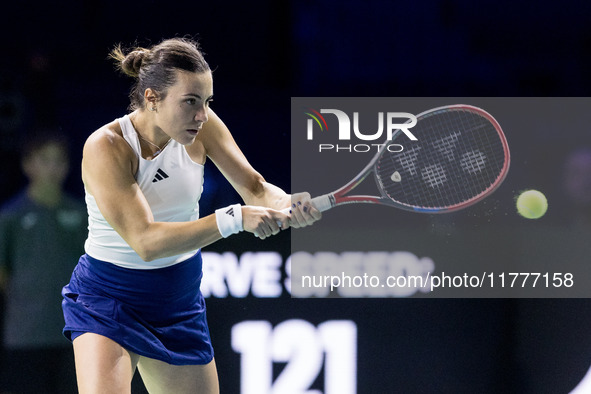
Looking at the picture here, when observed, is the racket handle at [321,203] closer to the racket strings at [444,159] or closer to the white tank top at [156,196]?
the white tank top at [156,196]

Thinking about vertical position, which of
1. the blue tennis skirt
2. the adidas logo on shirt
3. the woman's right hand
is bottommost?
the blue tennis skirt

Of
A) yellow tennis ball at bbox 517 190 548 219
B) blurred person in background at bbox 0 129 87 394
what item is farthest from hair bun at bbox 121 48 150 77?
yellow tennis ball at bbox 517 190 548 219

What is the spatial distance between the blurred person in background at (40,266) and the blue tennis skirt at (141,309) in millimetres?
1054

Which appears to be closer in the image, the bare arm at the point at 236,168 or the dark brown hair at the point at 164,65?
the dark brown hair at the point at 164,65

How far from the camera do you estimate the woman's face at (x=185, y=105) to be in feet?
7.95

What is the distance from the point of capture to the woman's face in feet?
7.95

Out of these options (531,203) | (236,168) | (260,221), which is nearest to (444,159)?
(531,203)

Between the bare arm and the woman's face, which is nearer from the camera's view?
the woman's face

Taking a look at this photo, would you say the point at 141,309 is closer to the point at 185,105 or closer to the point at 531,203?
the point at 185,105

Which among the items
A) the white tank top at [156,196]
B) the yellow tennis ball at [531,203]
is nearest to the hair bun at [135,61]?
the white tank top at [156,196]

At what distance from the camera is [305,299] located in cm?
365

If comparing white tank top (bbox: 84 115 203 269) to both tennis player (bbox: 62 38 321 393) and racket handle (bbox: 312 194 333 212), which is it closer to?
tennis player (bbox: 62 38 321 393)

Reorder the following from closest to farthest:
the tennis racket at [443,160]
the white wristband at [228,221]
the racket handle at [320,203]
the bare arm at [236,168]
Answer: the white wristband at [228,221], the racket handle at [320,203], the bare arm at [236,168], the tennis racket at [443,160]

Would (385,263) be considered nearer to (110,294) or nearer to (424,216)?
(424,216)
